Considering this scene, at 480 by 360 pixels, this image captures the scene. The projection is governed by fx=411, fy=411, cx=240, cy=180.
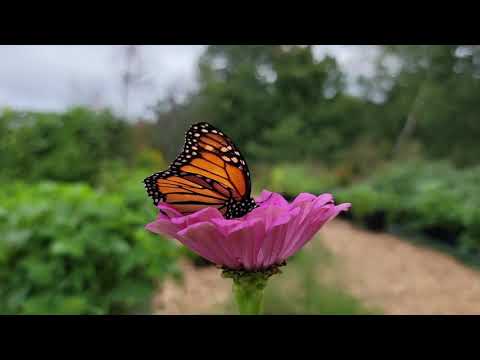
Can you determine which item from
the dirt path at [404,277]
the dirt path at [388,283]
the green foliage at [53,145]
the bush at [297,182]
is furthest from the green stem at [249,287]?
the bush at [297,182]

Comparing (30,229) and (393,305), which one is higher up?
(30,229)

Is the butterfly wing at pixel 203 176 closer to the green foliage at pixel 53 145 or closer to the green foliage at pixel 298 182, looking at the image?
the green foliage at pixel 53 145

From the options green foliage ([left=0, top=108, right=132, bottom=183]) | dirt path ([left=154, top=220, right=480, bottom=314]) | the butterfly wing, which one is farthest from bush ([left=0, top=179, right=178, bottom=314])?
green foliage ([left=0, top=108, right=132, bottom=183])

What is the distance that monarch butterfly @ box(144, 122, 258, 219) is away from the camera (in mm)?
429

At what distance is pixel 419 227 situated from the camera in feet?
17.6

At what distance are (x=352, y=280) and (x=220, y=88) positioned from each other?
340 inches

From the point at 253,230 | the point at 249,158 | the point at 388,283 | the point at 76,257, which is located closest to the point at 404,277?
the point at 388,283

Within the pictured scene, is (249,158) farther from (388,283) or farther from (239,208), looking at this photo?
(239,208)

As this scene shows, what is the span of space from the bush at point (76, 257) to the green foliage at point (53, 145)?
12.3 ft

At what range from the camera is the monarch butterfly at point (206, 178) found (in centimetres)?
43

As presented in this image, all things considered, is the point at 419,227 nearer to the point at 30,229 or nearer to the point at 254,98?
the point at 30,229

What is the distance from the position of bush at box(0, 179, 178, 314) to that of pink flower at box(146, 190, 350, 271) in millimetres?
1691
